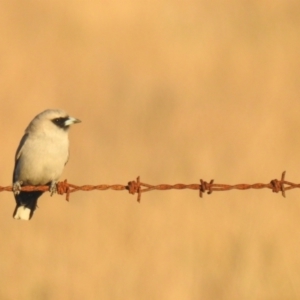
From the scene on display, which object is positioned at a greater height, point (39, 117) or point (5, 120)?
point (5, 120)

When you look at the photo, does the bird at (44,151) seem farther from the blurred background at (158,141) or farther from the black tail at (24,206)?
the blurred background at (158,141)

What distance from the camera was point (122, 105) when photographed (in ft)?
51.0

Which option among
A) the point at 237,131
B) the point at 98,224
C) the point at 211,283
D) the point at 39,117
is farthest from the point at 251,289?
the point at 237,131

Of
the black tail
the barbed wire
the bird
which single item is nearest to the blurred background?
the black tail

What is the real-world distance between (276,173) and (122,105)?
435 cm

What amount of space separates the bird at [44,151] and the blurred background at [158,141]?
5.46 feet

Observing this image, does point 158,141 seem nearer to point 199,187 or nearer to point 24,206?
point 24,206

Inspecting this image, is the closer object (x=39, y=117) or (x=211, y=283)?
(x=39, y=117)

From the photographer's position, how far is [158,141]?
13.8 m

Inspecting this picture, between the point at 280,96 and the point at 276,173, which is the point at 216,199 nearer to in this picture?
the point at 276,173

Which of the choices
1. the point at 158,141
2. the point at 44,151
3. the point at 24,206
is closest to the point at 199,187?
the point at 44,151

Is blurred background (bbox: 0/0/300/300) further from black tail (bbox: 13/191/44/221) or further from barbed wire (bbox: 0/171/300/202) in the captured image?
barbed wire (bbox: 0/171/300/202)

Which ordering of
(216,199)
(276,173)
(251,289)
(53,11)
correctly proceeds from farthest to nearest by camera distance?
(53,11)
(276,173)
(216,199)
(251,289)

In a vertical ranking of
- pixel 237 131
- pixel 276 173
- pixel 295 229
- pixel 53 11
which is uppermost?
pixel 53 11
